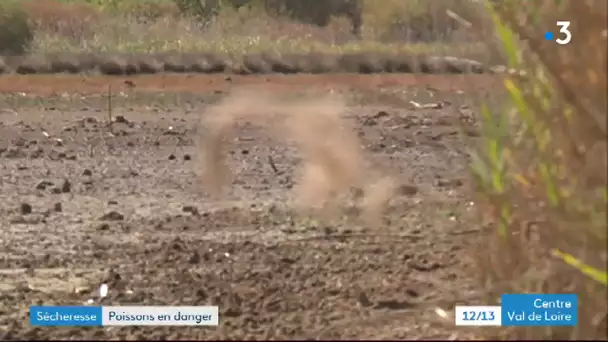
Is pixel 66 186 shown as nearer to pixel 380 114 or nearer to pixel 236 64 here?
pixel 236 64

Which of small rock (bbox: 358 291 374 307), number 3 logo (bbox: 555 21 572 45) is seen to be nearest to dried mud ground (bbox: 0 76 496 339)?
small rock (bbox: 358 291 374 307)

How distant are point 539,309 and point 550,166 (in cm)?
13

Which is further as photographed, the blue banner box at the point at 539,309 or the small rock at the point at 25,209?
the small rock at the point at 25,209

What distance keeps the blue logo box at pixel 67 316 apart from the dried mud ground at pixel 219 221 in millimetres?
13

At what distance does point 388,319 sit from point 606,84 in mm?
299

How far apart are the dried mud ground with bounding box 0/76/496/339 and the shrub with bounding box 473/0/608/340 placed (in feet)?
0.25

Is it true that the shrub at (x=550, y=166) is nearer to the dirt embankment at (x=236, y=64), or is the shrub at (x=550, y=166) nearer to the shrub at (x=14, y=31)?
the dirt embankment at (x=236, y=64)

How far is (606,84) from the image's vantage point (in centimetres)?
64

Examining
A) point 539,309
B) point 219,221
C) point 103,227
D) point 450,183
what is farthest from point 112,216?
point 539,309

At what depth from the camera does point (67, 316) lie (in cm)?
84

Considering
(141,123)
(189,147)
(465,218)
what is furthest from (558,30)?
(141,123)

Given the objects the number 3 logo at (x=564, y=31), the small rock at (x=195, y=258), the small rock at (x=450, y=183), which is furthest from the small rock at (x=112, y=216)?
the number 3 logo at (x=564, y=31)

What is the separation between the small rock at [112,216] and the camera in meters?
1.00

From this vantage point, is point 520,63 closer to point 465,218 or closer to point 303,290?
point 465,218
